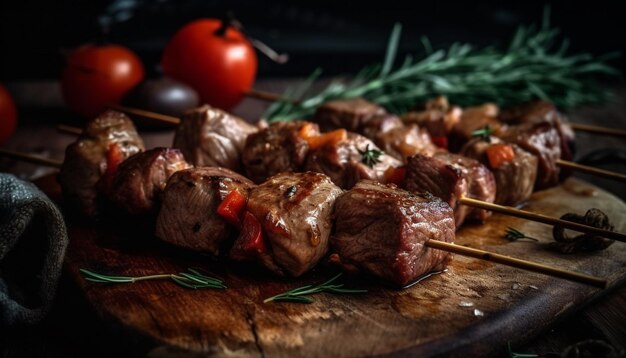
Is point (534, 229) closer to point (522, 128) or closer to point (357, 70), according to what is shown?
point (522, 128)

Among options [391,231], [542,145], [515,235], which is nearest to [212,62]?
[542,145]

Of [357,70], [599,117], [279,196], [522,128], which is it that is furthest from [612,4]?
[279,196]

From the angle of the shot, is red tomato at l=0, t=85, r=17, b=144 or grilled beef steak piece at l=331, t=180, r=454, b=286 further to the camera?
red tomato at l=0, t=85, r=17, b=144

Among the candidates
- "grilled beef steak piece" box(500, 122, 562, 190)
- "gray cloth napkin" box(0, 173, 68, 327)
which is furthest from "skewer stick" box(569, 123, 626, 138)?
"gray cloth napkin" box(0, 173, 68, 327)

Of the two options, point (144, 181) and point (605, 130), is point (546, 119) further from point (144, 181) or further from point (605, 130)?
point (144, 181)

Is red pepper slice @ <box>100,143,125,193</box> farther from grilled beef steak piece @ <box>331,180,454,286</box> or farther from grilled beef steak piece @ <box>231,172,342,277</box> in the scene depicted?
grilled beef steak piece @ <box>331,180,454,286</box>

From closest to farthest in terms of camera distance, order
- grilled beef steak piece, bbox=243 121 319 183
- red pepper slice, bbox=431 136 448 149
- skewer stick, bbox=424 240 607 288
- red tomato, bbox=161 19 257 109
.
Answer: skewer stick, bbox=424 240 607 288 < grilled beef steak piece, bbox=243 121 319 183 < red pepper slice, bbox=431 136 448 149 < red tomato, bbox=161 19 257 109

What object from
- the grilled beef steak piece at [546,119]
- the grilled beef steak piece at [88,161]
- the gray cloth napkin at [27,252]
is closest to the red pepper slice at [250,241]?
the gray cloth napkin at [27,252]
